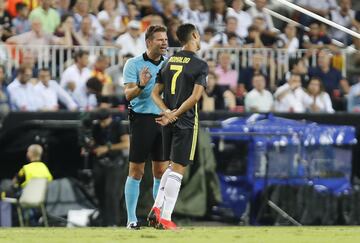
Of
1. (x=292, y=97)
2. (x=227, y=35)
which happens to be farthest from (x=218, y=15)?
(x=292, y=97)

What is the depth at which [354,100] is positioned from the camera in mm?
19625

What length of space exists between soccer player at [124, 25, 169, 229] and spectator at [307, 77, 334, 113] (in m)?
7.13

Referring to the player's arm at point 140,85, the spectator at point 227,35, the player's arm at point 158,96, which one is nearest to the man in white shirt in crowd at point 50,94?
the spectator at point 227,35

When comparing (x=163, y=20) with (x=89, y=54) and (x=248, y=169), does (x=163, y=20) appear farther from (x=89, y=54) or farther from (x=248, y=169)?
(x=248, y=169)

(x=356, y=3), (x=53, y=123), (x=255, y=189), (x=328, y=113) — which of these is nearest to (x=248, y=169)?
(x=255, y=189)

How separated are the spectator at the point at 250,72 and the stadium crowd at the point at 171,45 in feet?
0.05

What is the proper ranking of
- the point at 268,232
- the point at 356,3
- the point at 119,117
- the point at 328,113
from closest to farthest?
the point at 268,232 → the point at 119,117 → the point at 328,113 → the point at 356,3

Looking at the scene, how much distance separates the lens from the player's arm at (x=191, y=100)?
1164cm

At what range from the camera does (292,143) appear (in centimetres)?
1862

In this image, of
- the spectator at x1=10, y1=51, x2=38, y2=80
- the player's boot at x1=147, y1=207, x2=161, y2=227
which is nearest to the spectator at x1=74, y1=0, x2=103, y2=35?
the spectator at x1=10, y1=51, x2=38, y2=80

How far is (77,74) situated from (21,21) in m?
1.54

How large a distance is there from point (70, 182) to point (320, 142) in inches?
145

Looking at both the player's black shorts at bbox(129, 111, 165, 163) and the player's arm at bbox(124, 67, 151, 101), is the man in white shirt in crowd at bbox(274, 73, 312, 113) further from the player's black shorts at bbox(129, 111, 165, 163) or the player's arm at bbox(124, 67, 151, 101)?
the player's arm at bbox(124, 67, 151, 101)

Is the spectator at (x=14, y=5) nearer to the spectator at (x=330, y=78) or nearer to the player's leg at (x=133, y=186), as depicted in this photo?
the spectator at (x=330, y=78)
